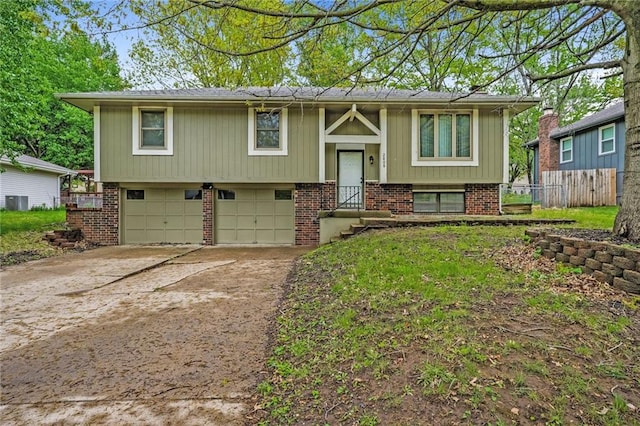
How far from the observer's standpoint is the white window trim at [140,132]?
10.5 m

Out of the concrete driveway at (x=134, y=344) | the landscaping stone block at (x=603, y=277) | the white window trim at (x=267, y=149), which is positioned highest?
the white window trim at (x=267, y=149)

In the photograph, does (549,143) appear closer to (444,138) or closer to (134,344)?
(444,138)

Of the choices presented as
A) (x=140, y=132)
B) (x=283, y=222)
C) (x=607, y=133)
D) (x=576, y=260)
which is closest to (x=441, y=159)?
(x=283, y=222)

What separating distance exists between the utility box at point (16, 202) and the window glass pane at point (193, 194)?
12.2 metres

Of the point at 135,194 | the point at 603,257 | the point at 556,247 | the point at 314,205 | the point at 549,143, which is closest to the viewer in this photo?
the point at 603,257

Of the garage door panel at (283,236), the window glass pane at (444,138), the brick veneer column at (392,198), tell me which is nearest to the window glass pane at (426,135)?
the window glass pane at (444,138)

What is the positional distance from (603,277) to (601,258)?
22 cm

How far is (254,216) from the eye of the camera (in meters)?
11.3

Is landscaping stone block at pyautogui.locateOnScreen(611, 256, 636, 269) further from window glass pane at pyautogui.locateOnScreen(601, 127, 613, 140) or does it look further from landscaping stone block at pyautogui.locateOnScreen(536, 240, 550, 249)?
window glass pane at pyautogui.locateOnScreen(601, 127, 613, 140)

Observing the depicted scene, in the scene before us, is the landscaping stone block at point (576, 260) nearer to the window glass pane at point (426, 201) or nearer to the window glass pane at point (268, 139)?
the window glass pane at point (426, 201)

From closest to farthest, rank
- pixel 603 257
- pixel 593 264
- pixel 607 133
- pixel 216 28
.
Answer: pixel 603 257
pixel 593 264
pixel 216 28
pixel 607 133

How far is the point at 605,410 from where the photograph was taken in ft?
7.16

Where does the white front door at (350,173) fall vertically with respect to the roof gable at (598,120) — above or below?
below

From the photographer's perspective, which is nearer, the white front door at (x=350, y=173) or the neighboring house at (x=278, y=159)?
the neighboring house at (x=278, y=159)
